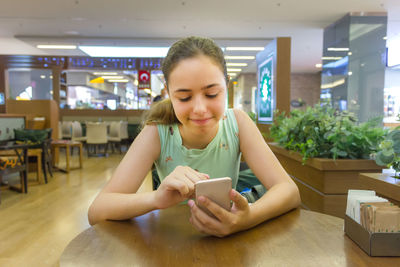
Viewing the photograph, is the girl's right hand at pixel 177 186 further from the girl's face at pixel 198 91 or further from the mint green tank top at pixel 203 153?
the mint green tank top at pixel 203 153

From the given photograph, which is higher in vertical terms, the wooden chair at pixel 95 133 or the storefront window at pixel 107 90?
the storefront window at pixel 107 90

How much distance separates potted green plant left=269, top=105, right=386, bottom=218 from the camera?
5.89 ft

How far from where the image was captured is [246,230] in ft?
2.50

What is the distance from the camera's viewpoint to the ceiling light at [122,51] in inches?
371

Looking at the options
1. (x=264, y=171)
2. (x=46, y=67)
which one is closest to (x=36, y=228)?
(x=264, y=171)

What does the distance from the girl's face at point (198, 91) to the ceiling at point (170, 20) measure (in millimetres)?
5698

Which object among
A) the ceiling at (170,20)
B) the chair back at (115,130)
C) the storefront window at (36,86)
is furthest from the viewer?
the storefront window at (36,86)

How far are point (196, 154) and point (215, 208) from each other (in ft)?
1.62

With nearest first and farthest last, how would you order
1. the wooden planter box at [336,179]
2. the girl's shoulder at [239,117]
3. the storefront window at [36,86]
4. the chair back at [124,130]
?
the girl's shoulder at [239,117] < the wooden planter box at [336,179] < the chair back at [124,130] < the storefront window at [36,86]

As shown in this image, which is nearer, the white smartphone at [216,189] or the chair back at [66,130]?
the white smartphone at [216,189]

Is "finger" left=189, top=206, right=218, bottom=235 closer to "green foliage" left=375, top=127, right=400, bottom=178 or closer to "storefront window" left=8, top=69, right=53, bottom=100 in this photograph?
"green foliage" left=375, top=127, right=400, bottom=178

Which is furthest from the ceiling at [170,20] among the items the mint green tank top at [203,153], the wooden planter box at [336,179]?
the mint green tank top at [203,153]

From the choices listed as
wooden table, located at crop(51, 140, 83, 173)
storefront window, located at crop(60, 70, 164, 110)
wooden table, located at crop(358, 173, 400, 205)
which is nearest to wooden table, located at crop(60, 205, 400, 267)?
wooden table, located at crop(358, 173, 400, 205)

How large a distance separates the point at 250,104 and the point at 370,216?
1502 centimetres
